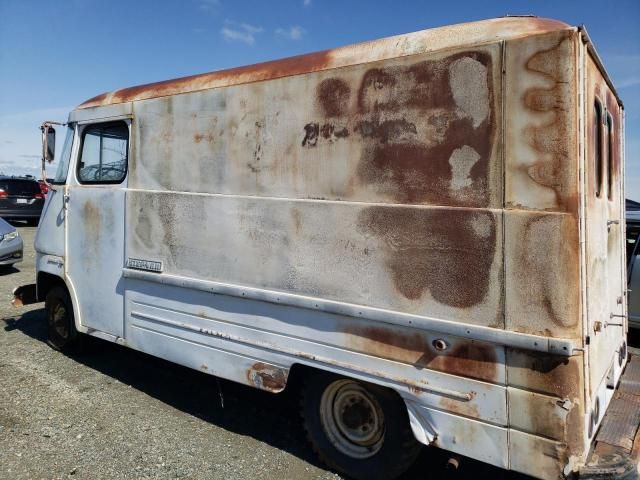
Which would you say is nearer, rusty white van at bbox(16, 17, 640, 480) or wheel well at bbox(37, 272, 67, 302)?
rusty white van at bbox(16, 17, 640, 480)

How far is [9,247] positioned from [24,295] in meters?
A: 4.46

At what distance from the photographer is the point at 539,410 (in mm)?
2654

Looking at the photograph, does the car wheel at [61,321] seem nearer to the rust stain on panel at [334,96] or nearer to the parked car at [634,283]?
the rust stain on panel at [334,96]

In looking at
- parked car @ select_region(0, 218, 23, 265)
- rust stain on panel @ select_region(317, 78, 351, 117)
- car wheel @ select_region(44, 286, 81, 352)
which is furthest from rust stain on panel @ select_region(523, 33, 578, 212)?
parked car @ select_region(0, 218, 23, 265)

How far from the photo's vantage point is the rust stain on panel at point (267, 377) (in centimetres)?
358

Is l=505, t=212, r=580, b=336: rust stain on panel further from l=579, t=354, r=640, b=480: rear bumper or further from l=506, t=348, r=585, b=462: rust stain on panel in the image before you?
l=579, t=354, r=640, b=480: rear bumper

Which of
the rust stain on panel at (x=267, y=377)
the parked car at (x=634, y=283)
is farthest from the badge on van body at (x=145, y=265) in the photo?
the parked car at (x=634, y=283)

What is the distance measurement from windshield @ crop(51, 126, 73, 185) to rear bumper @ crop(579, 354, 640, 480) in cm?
516

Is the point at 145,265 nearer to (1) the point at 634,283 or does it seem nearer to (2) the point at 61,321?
(2) the point at 61,321

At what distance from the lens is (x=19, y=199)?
53.1 feet

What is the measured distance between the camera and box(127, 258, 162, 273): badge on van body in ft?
14.1

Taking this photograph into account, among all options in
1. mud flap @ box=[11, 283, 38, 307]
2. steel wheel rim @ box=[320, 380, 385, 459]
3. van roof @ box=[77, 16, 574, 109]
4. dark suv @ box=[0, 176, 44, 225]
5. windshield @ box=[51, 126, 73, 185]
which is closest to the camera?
van roof @ box=[77, 16, 574, 109]

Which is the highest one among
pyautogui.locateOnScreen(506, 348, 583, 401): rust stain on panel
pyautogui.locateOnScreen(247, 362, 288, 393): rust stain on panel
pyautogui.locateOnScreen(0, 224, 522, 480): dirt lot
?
pyautogui.locateOnScreen(506, 348, 583, 401): rust stain on panel

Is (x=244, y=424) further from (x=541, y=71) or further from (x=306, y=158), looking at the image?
(x=541, y=71)
